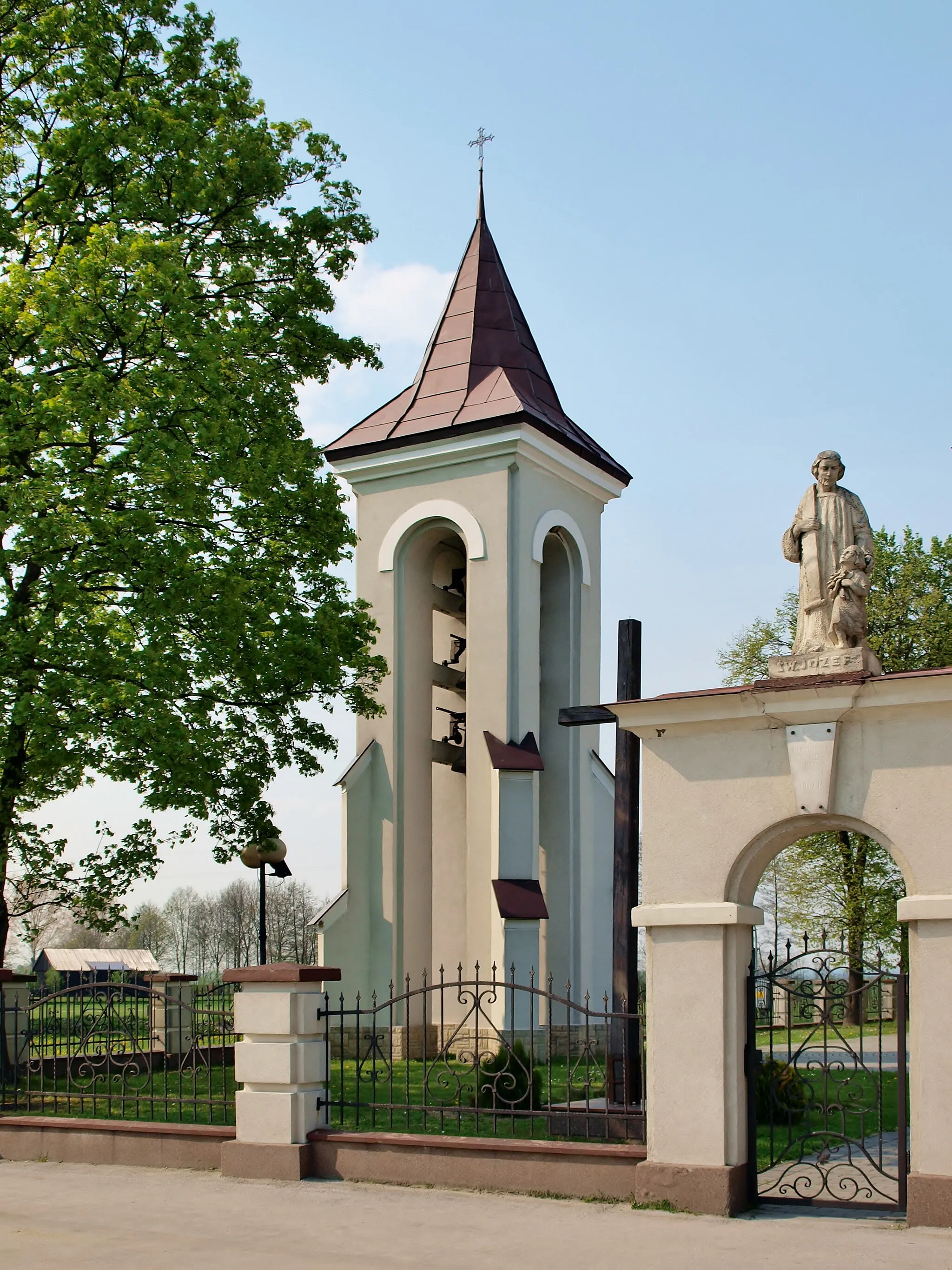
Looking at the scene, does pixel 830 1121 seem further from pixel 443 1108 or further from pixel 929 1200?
pixel 443 1108

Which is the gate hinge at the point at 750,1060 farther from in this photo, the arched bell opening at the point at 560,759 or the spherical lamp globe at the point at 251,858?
the arched bell opening at the point at 560,759

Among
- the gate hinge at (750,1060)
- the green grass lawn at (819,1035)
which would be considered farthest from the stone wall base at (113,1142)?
the green grass lawn at (819,1035)

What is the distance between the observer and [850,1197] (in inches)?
340

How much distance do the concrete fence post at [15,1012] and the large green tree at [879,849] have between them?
56.3 ft

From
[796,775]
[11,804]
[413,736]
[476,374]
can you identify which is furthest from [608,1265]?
[476,374]

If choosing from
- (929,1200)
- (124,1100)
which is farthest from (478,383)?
(929,1200)

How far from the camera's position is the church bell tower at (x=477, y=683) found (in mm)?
19906

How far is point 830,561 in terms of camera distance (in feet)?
28.2

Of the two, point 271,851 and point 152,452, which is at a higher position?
point 152,452

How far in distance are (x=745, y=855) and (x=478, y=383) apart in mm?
14543

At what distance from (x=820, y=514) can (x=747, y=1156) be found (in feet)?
13.3

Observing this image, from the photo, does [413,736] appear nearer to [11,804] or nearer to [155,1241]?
[11,804]

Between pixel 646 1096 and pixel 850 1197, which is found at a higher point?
pixel 646 1096

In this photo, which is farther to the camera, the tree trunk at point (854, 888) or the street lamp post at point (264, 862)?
the tree trunk at point (854, 888)
